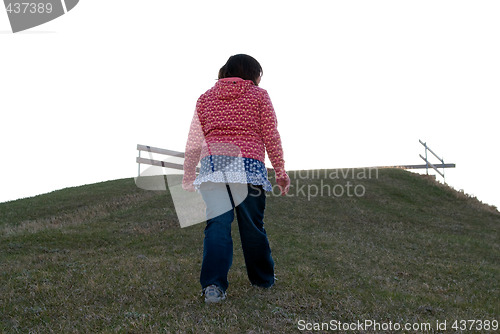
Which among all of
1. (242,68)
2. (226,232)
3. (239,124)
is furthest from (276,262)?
(242,68)

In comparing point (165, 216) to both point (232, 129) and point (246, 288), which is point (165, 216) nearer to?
point (246, 288)

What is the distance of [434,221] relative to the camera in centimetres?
1920

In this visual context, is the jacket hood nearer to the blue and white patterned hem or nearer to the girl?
the girl

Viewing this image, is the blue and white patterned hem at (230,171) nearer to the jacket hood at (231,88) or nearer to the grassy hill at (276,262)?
the jacket hood at (231,88)

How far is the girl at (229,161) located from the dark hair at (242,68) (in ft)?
A: 0.32

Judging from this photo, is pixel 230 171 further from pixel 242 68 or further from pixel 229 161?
pixel 242 68

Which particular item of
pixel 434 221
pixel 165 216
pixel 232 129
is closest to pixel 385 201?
pixel 434 221

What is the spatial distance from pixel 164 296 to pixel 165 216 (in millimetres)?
10250

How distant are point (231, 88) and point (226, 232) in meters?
1.73

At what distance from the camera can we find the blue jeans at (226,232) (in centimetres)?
503

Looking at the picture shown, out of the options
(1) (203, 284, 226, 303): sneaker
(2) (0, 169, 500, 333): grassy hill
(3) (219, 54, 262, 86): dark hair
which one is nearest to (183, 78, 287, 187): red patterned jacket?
(3) (219, 54, 262, 86): dark hair

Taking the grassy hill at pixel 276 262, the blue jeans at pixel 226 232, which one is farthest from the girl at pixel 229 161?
the grassy hill at pixel 276 262

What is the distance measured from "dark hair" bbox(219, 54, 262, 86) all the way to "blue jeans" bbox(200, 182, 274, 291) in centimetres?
138

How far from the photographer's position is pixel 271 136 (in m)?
5.17
